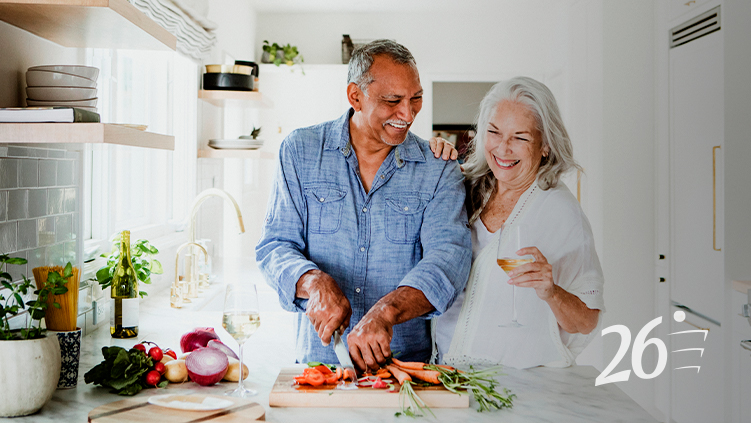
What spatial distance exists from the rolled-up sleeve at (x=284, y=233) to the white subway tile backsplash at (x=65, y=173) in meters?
0.56

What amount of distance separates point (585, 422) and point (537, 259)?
0.45m

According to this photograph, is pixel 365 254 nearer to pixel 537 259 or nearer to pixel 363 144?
pixel 363 144

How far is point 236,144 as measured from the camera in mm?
3627

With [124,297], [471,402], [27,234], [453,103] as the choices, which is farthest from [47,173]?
[453,103]

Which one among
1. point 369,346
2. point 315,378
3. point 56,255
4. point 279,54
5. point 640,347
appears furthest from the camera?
point 279,54

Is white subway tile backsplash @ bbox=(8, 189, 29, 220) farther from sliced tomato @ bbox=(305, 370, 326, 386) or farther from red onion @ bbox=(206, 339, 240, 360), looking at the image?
sliced tomato @ bbox=(305, 370, 326, 386)

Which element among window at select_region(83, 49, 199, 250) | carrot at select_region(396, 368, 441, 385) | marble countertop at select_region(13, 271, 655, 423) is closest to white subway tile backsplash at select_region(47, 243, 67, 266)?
marble countertop at select_region(13, 271, 655, 423)

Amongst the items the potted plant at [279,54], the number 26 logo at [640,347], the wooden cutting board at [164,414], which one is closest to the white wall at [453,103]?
the potted plant at [279,54]

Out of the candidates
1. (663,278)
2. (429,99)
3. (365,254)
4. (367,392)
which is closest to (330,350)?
(365,254)

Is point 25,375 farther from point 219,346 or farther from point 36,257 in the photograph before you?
point 36,257

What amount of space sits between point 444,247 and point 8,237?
104cm

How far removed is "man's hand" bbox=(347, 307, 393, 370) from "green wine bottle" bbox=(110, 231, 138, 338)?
905 millimetres

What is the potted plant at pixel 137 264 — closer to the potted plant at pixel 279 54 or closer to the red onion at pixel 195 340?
the red onion at pixel 195 340

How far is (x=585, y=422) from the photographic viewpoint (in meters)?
1.18
